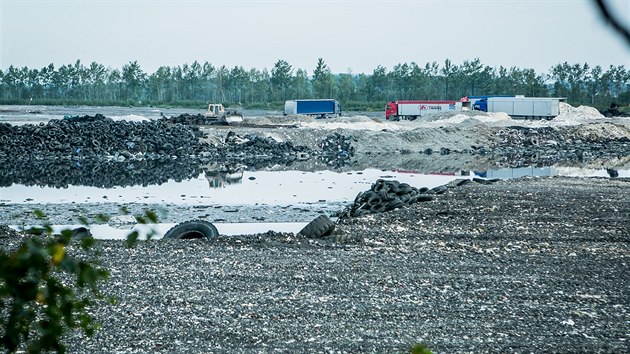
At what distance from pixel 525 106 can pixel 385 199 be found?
5536 centimetres

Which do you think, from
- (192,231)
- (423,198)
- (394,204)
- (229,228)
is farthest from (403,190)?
(192,231)

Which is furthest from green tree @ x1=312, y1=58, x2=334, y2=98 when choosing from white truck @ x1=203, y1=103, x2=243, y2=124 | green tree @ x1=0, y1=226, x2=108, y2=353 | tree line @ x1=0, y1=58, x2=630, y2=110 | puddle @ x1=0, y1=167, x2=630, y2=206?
green tree @ x1=0, y1=226, x2=108, y2=353

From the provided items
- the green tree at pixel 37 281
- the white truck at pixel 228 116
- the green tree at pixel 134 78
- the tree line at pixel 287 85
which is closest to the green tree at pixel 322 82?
the tree line at pixel 287 85

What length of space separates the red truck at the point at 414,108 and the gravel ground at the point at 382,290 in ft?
182

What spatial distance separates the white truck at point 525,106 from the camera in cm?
6931

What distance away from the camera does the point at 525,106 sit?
235 ft

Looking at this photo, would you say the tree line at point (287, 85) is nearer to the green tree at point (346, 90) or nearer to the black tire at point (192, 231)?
the green tree at point (346, 90)

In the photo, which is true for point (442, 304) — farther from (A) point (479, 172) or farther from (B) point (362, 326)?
(A) point (479, 172)

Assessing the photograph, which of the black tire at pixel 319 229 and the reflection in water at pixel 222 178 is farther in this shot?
the reflection in water at pixel 222 178

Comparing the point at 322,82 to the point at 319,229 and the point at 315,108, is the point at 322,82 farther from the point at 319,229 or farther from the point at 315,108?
the point at 319,229

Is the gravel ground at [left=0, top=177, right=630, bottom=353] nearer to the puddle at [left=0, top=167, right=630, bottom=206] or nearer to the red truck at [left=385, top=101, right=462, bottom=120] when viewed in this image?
the puddle at [left=0, top=167, right=630, bottom=206]

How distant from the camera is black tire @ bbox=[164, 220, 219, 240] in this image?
14961 millimetres

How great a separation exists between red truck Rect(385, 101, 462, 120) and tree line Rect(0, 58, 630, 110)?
123ft

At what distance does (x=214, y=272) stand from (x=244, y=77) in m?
128
